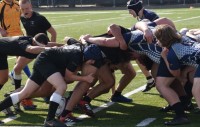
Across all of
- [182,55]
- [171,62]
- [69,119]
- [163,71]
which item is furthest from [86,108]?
[182,55]

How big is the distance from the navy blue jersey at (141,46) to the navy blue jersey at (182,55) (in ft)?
1.67

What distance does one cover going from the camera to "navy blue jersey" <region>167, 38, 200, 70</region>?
22.6 ft

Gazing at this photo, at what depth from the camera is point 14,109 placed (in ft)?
26.8

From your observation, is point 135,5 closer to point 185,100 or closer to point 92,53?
point 92,53

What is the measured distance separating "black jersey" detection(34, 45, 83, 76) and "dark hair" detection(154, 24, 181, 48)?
1094 millimetres

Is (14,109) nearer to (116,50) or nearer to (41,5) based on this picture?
(116,50)

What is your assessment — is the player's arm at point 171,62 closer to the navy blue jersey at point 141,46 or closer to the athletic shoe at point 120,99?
the navy blue jersey at point 141,46

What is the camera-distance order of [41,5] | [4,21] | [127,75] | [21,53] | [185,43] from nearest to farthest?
[185,43] < [21,53] < [127,75] < [4,21] < [41,5]

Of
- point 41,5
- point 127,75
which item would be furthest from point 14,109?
point 41,5

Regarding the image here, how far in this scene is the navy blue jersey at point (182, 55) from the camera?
22.6 ft

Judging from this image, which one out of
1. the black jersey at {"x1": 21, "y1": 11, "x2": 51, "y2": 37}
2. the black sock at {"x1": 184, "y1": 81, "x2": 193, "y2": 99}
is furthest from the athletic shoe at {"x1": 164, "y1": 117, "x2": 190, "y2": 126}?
the black jersey at {"x1": 21, "y1": 11, "x2": 51, "y2": 37}

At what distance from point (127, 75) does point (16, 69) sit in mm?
1849

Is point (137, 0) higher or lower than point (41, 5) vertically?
higher

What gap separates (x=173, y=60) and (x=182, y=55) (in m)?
0.13
